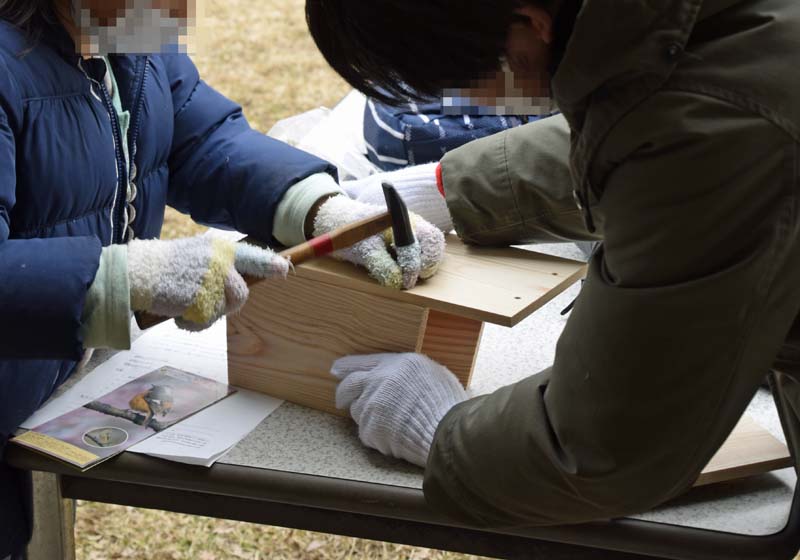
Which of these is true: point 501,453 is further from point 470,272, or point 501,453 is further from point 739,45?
point 739,45

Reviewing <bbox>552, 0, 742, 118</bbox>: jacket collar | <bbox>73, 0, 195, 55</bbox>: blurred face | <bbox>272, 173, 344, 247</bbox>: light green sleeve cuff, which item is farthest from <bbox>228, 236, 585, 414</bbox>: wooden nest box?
<bbox>552, 0, 742, 118</bbox>: jacket collar

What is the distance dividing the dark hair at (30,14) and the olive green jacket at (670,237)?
65 cm

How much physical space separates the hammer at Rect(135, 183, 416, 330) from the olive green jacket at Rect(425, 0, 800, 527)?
348 millimetres

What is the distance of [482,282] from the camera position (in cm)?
121

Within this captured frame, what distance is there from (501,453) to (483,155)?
509 millimetres

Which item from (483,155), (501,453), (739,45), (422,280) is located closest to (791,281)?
(739,45)

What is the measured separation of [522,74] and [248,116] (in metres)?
3.20

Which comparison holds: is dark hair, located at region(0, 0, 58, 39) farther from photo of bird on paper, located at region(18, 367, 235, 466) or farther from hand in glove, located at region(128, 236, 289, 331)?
photo of bird on paper, located at region(18, 367, 235, 466)

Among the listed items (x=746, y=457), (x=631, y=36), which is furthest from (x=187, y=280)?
(x=746, y=457)

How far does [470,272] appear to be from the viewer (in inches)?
48.6

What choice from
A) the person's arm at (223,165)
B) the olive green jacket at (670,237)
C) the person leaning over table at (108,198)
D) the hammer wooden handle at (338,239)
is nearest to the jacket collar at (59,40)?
the person leaning over table at (108,198)

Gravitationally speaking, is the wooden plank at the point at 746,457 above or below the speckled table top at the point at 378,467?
above

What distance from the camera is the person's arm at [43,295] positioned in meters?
0.98

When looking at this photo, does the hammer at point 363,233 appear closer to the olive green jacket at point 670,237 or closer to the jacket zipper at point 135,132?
the jacket zipper at point 135,132
